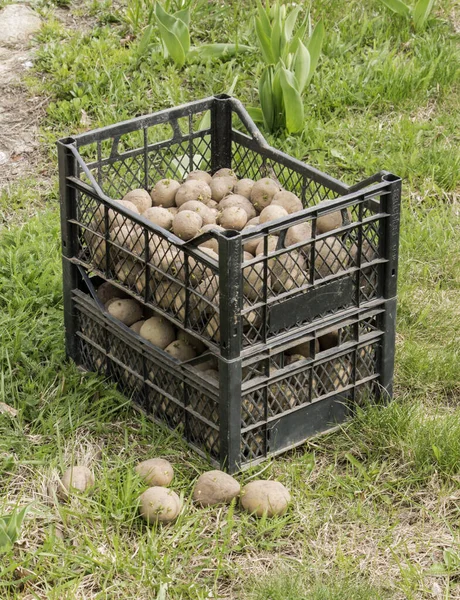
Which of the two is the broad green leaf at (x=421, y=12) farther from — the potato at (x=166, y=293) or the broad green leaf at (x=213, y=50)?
the potato at (x=166, y=293)

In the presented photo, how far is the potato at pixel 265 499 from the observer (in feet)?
11.3

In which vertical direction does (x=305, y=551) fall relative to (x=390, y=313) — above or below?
below

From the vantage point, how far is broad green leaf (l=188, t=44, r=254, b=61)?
6082 mm

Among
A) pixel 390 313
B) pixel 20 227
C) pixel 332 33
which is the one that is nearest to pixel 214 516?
pixel 390 313

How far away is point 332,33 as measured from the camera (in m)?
6.27

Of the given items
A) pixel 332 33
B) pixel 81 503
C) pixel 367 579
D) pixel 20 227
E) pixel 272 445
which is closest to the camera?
pixel 367 579

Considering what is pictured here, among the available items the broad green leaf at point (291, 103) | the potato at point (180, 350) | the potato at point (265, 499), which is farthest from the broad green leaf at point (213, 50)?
the potato at point (265, 499)

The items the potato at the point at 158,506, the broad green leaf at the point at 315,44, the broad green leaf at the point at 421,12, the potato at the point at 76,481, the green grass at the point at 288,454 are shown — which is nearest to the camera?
the green grass at the point at 288,454

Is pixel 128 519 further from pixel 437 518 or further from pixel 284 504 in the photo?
pixel 437 518

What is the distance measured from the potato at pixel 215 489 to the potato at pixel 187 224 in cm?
79

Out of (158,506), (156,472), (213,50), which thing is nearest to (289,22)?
(213,50)

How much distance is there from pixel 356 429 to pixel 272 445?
1.10 ft

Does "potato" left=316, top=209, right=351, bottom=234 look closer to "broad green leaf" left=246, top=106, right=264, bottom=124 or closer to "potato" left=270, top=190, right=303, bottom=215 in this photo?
"potato" left=270, top=190, right=303, bottom=215

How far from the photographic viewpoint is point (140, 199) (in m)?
3.94
